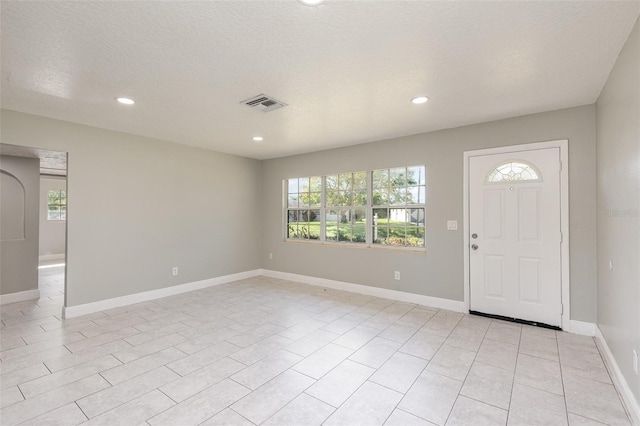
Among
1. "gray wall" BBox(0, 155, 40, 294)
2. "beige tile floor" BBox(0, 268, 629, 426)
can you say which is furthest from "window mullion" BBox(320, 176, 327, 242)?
"gray wall" BBox(0, 155, 40, 294)

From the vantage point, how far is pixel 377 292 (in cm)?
472

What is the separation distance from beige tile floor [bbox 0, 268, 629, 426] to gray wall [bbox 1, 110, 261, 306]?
26.2 inches

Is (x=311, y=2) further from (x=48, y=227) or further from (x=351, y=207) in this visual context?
(x=48, y=227)

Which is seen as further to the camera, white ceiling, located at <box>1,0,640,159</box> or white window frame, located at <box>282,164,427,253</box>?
white window frame, located at <box>282,164,427,253</box>

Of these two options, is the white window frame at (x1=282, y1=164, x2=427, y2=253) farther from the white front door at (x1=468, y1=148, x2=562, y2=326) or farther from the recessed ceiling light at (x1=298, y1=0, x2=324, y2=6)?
the recessed ceiling light at (x1=298, y1=0, x2=324, y2=6)

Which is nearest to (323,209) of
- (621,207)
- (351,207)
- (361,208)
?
(351,207)

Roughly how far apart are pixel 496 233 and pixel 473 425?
2.49 meters

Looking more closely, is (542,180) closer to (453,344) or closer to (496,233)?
(496,233)

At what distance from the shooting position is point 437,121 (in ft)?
12.3

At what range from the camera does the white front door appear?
3.39 m

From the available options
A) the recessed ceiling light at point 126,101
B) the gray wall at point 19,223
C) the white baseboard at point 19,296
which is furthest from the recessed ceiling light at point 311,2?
the white baseboard at point 19,296

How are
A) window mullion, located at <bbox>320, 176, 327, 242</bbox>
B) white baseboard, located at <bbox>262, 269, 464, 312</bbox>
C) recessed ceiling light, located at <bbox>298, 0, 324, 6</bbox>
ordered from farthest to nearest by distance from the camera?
1. window mullion, located at <bbox>320, 176, 327, 242</bbox>
2. white baseboard, located at <bbox>262, 269, 464, 312</bbox>
3. recessed ceiling light, located at <bbox>298, 0, 324, 6</bbox>

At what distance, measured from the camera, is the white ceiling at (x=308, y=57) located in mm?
1756

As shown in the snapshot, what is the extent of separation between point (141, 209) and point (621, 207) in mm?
5425
